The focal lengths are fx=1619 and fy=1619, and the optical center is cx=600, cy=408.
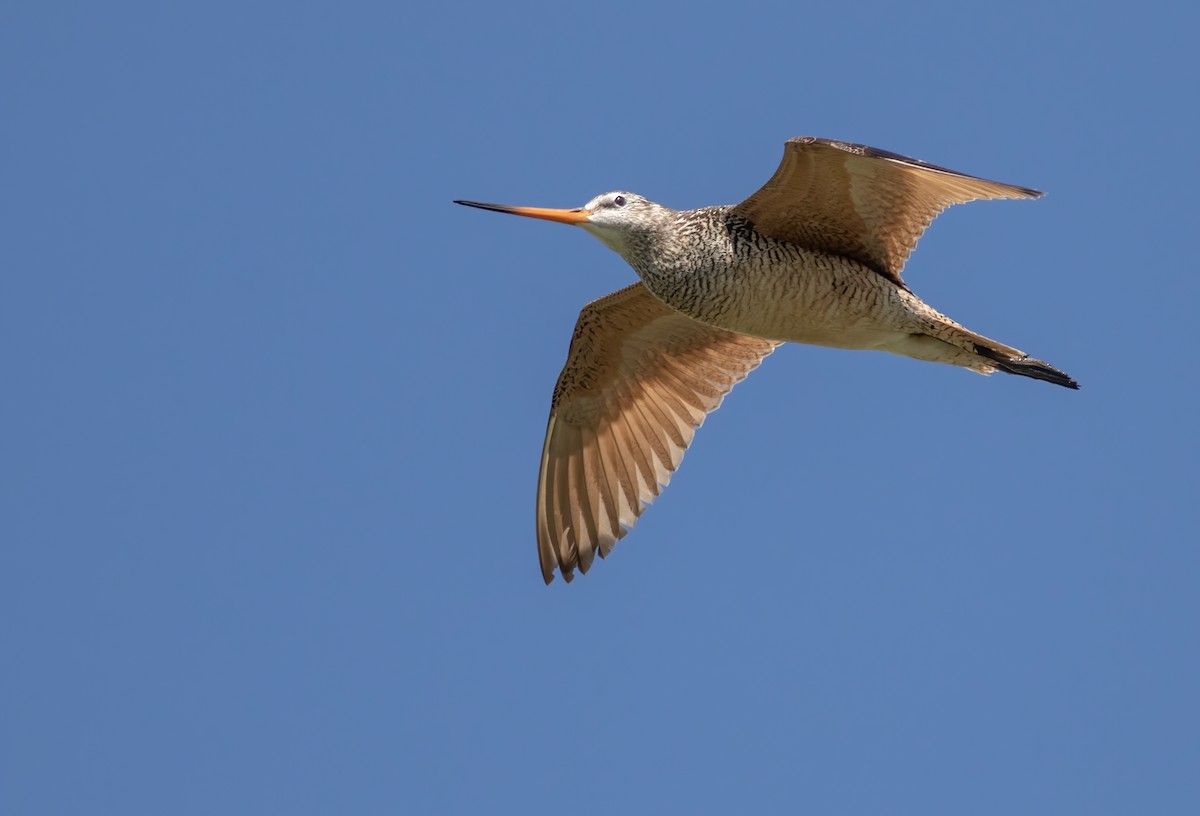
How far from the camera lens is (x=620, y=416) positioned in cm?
1448

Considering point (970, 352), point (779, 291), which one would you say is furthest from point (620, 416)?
point (970, 352)

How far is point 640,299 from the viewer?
13641 mm

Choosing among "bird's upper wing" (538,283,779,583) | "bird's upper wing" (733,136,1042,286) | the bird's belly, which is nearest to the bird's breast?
the bird's belly

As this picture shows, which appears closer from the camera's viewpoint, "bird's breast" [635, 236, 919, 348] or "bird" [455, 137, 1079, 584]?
"bird" [455, 137, 1079, 584]

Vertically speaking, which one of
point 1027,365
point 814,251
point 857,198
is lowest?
point 1027,365

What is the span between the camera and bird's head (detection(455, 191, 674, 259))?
12008 millimetres

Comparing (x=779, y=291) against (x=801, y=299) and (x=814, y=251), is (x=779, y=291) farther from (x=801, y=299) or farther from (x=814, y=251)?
(x=814, y=251)

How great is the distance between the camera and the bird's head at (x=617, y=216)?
1201 cm

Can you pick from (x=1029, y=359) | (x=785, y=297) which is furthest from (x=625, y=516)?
(x=1029, y=359)

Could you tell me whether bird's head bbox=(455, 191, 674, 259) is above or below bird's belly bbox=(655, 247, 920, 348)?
above

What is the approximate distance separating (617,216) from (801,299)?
1525 millimetres

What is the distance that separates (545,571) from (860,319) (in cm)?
366

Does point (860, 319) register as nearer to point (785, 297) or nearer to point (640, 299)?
point (785, 297)

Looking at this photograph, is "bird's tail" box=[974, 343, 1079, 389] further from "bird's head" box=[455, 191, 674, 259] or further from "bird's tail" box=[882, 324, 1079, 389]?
"bird's head" box=[455, 191, 674, 259]
